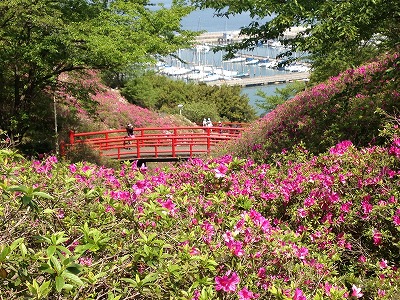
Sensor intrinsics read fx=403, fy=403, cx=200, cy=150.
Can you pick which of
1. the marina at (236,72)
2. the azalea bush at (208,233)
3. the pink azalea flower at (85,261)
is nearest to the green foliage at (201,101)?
the azalea bush at (208,233)

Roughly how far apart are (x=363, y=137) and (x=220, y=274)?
5.06 metres

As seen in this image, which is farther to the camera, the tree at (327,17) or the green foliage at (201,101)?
the green foliage at (201,101)

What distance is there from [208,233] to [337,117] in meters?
6.13

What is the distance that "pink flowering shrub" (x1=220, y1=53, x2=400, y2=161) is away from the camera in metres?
7.07

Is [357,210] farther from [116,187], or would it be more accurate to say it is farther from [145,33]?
[145,33]

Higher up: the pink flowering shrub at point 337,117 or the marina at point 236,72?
the marina at point 236,72

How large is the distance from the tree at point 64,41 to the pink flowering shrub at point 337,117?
167 inches

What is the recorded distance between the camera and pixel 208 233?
3020 mm

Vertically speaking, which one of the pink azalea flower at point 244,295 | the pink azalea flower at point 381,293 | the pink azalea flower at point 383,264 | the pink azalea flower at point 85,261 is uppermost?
the pink azalea flower at point 85,261

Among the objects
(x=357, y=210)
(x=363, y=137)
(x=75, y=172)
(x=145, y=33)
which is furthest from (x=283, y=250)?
(x=145, y=33)

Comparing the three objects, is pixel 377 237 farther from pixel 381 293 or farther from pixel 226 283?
pixel 226 283

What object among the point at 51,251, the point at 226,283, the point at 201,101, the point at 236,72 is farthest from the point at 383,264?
the point at 236,72

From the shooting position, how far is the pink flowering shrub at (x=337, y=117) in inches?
278

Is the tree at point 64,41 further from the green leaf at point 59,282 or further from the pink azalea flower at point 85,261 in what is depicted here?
the green leaf at point 59,282
